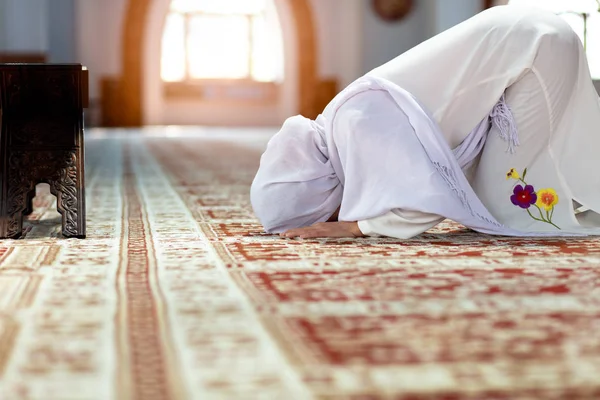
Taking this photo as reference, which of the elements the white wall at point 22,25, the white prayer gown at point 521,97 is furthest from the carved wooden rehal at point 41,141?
the white wall at point 22,25

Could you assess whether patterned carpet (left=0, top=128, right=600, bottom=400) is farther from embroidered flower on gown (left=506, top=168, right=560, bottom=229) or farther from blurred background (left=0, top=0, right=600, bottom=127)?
blurred background (left=0, top=0, right=600, bottom=127)

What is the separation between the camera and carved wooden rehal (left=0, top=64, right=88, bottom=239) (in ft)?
10.4

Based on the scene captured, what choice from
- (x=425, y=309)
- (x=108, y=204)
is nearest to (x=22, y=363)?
(x=425, y=309)

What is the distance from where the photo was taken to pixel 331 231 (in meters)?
3.09

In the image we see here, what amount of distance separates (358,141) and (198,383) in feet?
5.50

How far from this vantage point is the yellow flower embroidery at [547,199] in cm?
324

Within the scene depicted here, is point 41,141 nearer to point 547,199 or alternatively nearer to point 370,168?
point 370,168

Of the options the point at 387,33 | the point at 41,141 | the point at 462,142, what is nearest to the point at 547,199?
the point at 462,142

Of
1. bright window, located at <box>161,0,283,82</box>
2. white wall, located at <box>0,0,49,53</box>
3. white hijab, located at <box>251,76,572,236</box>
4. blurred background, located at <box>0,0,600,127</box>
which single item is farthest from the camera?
bright window, located at <box>161,0,283,82</box>

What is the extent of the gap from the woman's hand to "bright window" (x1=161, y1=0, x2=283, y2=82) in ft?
46.9

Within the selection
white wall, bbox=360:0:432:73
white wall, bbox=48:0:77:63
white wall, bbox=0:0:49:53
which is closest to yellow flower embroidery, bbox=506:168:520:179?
white wall, bbox=0:0:49:53

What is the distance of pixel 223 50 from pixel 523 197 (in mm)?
14559

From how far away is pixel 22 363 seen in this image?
1564 millimetres

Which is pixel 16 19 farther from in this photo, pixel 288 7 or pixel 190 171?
pixel 190 171
